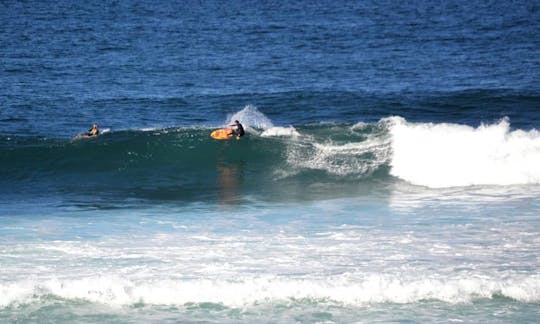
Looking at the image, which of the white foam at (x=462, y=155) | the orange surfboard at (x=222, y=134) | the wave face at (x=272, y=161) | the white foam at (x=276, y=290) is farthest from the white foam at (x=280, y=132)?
the white foam at (x=276, y=290)

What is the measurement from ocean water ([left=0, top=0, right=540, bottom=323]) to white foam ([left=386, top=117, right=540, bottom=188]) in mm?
80

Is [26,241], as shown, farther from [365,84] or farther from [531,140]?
[365,84]

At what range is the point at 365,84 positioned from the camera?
144 ft

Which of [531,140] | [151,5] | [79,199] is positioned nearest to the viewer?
[79,199]

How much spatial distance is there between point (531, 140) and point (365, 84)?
1449 cm

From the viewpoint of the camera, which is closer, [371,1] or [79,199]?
[79,199]

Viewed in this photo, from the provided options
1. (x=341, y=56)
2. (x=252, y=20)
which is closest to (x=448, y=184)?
(x=341, y=56)

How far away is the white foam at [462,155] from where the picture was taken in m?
27.8

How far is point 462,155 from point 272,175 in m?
5.95

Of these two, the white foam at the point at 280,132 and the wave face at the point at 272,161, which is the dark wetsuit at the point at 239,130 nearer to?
the wave face at the point at 272,161

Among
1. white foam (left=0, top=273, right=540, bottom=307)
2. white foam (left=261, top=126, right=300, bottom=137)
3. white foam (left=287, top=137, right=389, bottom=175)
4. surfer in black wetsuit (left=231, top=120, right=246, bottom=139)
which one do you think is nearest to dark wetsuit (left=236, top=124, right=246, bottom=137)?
surfer in black wetsuit (left=231, top=120, right=246, bottom=139)

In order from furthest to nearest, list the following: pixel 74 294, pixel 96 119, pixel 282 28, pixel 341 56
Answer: pixel 282 28 → pixel 341 56 → pixel 96 119 → pixel 74 294

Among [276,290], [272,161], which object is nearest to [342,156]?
[272,161]

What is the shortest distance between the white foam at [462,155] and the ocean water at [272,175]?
0.26 ft
